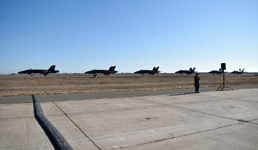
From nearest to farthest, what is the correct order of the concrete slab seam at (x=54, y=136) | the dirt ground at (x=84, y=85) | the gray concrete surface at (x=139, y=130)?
the concrete slab seam at (x=54, y=136) → the gray concrete surface at (x=139, y=130) → the dirt ground at (x=84, y=85)

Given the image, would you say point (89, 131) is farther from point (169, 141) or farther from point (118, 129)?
point (169, 141)

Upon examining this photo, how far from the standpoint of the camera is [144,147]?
3.58 metres

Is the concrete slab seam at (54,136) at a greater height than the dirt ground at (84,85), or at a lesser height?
lesser

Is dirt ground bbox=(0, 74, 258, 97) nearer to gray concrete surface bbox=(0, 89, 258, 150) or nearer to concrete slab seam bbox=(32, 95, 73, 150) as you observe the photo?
gray concrete surface bbox=(0, 89, 258, 150)

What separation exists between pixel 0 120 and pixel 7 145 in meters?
2.39

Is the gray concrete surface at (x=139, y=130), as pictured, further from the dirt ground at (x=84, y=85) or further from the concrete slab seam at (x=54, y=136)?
the dirt ground at (x=84, y=85)

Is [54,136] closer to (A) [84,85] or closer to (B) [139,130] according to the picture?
(B) [139,130]

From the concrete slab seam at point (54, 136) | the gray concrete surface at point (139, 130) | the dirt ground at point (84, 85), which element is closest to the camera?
the concrete slab seam at point (54, 136)

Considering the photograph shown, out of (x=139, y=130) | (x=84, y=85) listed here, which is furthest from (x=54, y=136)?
(x=84, y=85)

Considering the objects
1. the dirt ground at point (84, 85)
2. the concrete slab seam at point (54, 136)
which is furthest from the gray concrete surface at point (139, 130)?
the dirt ground at point (84, 85)

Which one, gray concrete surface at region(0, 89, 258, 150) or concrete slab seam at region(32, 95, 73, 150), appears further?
gray concrete surface at region(0, 89, 258, 150)

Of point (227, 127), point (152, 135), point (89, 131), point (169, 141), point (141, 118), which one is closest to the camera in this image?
point (169, 141)

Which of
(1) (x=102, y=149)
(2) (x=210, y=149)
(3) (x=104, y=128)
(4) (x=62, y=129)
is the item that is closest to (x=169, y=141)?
(2) (x=210, y=149)

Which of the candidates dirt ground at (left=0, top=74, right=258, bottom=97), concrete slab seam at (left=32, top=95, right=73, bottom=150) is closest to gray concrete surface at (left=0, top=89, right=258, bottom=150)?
concrete slab seam at (left=32, top=95, right=73, bottom=150)
